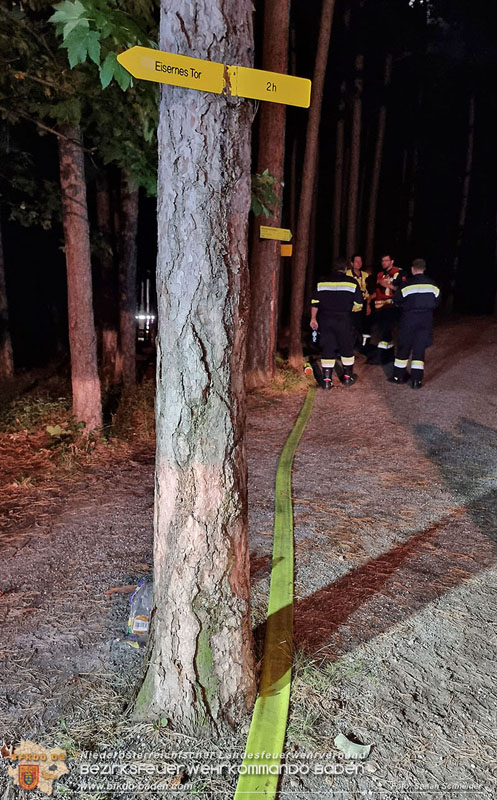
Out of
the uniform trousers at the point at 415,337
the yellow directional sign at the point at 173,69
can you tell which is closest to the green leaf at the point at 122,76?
the yellow directional sign at the point at 173,69

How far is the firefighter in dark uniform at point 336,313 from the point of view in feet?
29.1

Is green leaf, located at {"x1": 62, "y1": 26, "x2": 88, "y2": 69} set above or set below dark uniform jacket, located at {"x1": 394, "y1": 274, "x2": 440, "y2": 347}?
above

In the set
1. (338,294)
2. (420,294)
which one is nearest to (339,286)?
(338,294)

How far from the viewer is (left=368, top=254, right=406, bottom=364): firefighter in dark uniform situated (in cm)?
1034

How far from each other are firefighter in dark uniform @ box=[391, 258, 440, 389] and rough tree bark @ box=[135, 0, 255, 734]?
711 centimetres

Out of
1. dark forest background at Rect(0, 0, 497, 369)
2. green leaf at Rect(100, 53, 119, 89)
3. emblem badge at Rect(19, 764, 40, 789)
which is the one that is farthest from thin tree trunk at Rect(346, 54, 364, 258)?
emblem badge at Rect(19, 764, 40, 789)

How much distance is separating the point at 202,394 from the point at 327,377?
7.48 m

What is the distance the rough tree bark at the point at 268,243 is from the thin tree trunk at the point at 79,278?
3130 millimetres

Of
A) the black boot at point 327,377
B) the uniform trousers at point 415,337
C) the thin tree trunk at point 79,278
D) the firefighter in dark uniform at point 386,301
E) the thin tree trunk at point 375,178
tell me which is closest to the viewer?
the thin tree trunk at point 79,278

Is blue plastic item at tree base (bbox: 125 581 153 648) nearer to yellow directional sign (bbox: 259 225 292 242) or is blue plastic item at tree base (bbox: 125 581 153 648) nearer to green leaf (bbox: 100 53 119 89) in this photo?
green leaf (bbox: 100 53 119 89)

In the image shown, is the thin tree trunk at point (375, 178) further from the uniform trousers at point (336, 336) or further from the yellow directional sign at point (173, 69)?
the yellow directional sign at point (173, 69)

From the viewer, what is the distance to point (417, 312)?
895 centimetres

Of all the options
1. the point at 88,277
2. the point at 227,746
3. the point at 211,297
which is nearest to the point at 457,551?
the point at 227,746

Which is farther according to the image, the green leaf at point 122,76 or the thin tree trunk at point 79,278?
the thin tree trunk at point 79,278
